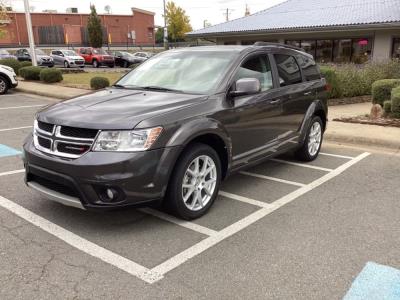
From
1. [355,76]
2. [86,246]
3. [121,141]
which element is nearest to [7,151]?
[86,246]

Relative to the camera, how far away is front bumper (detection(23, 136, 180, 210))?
3.53m

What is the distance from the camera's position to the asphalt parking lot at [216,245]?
3078mm

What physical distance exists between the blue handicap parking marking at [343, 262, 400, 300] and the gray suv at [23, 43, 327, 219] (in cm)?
168

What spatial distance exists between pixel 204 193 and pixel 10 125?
675 centimetres

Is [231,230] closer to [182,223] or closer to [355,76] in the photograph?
[182,223]

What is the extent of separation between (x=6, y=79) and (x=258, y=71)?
515 inches

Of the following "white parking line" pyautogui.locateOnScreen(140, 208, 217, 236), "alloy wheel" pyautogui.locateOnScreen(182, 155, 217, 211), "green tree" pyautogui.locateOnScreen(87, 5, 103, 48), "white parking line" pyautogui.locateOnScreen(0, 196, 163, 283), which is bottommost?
"white parking line" pyautogui.locateOnScreen(140, 208, 217, 236)

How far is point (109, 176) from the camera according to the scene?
3.53m

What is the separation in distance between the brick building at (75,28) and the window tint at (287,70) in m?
57.6

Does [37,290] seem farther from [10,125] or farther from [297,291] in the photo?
[10,125]

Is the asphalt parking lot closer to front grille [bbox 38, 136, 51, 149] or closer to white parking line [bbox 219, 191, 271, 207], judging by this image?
white parking line [bbox 219, 191, 271, 207]

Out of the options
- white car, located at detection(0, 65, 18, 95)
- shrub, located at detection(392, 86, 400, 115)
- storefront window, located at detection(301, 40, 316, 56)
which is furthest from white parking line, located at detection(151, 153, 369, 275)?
storefront window, located at detection(301, 40, 316, 56)

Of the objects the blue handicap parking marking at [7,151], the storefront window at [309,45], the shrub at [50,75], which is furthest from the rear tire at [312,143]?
the storefront window at [309,45]

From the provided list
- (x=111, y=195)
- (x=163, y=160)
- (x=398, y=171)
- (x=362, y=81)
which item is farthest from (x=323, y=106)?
(x=362, y=81)
